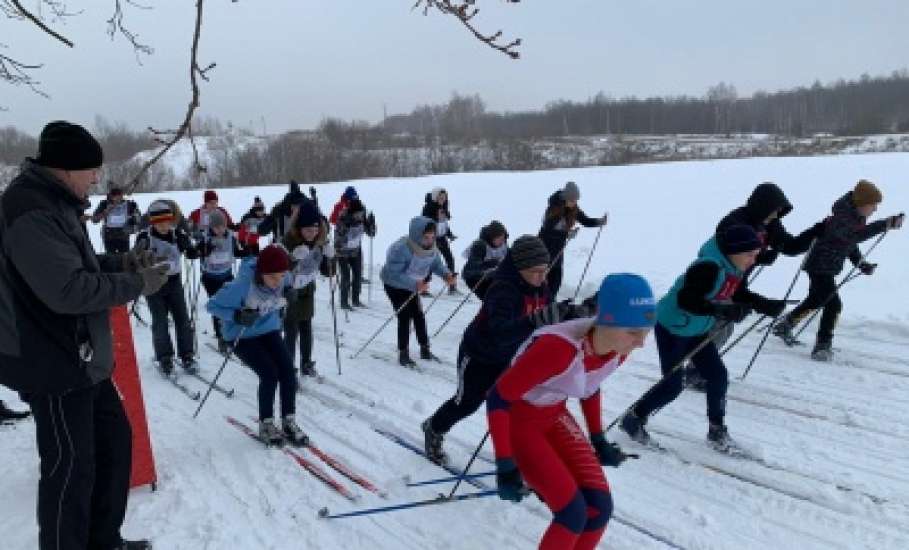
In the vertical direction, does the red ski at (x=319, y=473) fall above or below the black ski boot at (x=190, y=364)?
below

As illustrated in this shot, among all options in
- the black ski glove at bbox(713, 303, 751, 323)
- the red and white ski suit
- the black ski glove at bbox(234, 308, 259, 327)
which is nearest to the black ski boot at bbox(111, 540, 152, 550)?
the black ski glove at bbox(234, 308, 259, 327)

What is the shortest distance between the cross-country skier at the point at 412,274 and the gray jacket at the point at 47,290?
4.35 metres

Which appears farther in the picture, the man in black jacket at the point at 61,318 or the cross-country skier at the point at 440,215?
the cross-country skier at the point at 440,215

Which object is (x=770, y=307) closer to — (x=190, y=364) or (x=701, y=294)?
(x=701, y=294)

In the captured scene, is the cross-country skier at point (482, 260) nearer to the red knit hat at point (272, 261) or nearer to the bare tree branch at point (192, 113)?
the red knit hat at point (272, 261)

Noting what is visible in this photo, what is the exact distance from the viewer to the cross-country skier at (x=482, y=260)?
6879 mm

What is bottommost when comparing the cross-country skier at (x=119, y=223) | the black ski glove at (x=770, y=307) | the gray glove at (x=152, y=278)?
the black ski glove at (x=770, y=307)

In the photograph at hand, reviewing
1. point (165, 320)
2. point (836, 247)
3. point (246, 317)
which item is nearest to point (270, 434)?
point (246, 317)

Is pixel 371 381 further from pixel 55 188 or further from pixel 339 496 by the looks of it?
pixel 55 188

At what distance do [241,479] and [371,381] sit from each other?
2270 mm

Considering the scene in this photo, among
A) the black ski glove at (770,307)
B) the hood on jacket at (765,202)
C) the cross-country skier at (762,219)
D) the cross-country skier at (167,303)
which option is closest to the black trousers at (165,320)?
the cross-country skier at (167,303)

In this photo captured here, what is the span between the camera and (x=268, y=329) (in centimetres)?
503

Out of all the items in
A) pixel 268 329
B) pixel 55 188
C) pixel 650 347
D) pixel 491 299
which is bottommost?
pixel 650 347

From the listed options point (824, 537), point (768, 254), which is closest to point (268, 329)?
point (824, 537)
